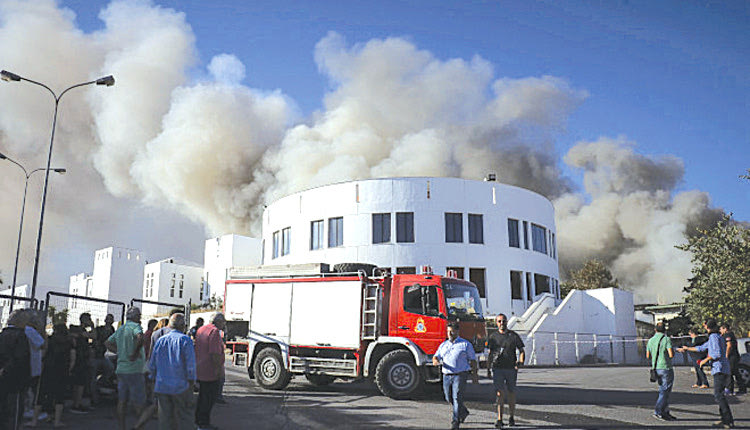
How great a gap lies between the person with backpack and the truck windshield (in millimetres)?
3700

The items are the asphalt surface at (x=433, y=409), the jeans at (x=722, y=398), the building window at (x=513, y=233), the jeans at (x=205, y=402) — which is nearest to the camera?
the jeans at (x=205, y=402)

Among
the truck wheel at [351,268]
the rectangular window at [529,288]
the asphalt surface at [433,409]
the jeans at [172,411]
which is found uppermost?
the rectangular window at [529,288]

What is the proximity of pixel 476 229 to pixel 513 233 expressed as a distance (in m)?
2.75

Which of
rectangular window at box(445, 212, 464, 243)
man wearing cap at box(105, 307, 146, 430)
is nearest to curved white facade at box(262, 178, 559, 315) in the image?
rectangular window at box(445, 212, 464, 243)

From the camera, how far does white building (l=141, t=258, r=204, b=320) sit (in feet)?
199

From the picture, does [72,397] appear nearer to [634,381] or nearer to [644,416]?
[644,416]

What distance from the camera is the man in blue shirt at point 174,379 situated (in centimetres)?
623

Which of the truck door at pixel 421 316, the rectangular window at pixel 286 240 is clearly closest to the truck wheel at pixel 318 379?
the truck door at pixel 421 316

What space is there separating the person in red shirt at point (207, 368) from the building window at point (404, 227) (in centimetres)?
2503

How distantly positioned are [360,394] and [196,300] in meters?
55.7

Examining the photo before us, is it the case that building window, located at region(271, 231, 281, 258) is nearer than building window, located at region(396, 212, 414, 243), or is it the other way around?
building window, located at region(396, 212, 414, 243)

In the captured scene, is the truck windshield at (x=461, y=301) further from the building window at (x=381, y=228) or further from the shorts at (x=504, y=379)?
the building window at (x=381, y=228)

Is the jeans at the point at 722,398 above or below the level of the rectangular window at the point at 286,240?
below

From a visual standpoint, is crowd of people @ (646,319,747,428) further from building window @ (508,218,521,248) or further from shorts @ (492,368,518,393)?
building window @ (508,218,521,248)
